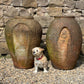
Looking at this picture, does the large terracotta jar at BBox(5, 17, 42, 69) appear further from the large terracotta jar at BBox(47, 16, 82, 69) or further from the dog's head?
the large terracotta jar at BBox(47, 16, 82, 69)

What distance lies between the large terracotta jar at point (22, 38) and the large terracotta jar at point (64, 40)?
0.32 m

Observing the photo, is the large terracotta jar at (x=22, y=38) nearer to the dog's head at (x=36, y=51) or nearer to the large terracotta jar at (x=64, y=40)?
the dog's head at (x=36, y=51)

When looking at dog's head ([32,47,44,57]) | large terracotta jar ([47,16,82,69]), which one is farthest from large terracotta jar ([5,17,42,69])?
large terracotta jar ([47,16,82,69])

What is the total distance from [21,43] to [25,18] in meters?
0.52

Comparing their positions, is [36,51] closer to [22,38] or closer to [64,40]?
[22,38]

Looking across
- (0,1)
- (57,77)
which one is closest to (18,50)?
(57,77)

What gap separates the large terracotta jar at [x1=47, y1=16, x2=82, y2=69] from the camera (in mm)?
2762

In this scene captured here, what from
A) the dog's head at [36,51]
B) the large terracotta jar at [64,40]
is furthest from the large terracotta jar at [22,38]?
the large terracotta jar at [64,40]

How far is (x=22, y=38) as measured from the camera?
9.32ft

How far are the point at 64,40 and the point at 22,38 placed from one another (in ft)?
2.73

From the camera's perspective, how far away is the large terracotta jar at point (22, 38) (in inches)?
111

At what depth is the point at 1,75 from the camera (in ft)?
8.85

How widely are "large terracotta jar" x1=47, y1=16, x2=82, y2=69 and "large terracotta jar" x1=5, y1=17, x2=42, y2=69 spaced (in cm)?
32

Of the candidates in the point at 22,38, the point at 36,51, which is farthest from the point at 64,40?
the point at 22,38
